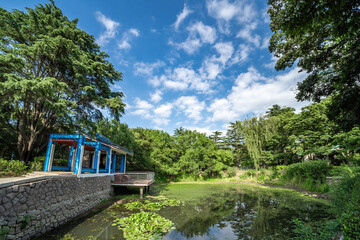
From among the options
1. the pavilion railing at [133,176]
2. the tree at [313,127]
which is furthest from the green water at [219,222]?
the tree at [313,127]

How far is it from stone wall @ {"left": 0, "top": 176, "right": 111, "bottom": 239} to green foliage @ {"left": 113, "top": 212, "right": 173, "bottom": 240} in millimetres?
2206

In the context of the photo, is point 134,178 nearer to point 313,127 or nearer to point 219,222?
point 219,222

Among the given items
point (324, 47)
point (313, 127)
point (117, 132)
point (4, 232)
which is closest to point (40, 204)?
point (4, 232)

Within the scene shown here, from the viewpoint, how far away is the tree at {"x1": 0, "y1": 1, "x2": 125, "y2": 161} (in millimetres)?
7371

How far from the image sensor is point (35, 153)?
35.2 feet

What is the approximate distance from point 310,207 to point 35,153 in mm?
17445

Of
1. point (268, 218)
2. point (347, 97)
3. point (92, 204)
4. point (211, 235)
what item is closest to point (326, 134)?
point (347, 97)

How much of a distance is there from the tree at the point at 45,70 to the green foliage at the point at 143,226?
5.86 meters

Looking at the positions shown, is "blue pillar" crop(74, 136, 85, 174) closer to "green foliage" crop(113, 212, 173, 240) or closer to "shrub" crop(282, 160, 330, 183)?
"green foliage" crop(113, 212, 173, 240)

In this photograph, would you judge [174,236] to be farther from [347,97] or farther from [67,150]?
[67,150]

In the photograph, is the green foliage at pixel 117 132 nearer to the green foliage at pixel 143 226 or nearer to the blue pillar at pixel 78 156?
the blue pillar at pixel 78 156

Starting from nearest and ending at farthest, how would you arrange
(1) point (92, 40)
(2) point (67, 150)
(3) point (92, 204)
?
(3) point (92, 204), (1) point (92, 40), (2) point (67, 150)

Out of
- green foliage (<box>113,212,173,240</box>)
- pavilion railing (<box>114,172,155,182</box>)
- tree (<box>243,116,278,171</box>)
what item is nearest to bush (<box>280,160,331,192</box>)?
tree (<box>243,116,278,171</box>)

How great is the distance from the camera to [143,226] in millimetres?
5957
